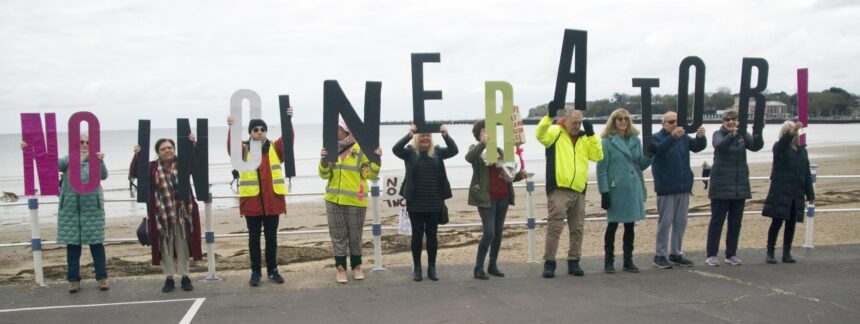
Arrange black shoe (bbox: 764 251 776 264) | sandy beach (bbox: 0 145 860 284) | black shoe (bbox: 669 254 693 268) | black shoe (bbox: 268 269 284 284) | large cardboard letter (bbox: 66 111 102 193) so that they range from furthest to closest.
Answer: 1. sandy beach (bbox: 0 145 860 284)
2. black shoe (bbox: 764 251 776 264)
3. black shoe (bbox: 669 254 693 268)
4. black shoe (bbox: 268 269 284 284)
5. large cardboard letter (bbox: 66 111 102 193)

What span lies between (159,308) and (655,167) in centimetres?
544

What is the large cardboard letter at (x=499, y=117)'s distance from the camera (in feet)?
23.3

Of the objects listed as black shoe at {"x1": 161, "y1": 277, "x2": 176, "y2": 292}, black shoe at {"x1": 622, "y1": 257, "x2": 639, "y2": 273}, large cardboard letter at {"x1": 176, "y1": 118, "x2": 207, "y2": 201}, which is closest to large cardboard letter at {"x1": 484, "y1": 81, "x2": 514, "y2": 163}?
black shoe at {"x1": 622, "y1": 257, "x2": 639, "y2": 273}

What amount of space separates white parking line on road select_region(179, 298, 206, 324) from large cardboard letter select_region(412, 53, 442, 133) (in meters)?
2.71

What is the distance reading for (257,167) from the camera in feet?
22.8

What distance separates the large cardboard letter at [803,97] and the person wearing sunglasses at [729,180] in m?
0.56

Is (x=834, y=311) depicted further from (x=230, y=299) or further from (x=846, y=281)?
(x=230, y=299)

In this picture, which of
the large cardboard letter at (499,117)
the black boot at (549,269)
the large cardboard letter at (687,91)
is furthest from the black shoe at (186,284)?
the large cardboard letter at (687,91)

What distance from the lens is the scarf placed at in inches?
277

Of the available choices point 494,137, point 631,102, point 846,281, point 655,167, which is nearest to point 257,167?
point 494,137

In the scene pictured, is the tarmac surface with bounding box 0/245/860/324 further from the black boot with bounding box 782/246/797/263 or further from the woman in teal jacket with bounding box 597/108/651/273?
the woman in teal jacket with bounding box 597/108/651/273

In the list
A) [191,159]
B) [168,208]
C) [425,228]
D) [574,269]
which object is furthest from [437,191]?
[168,208]

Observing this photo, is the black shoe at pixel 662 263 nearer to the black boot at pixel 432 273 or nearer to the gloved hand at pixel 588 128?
the gloved hand at pixel 588 128

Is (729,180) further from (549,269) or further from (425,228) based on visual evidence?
(425,228)
